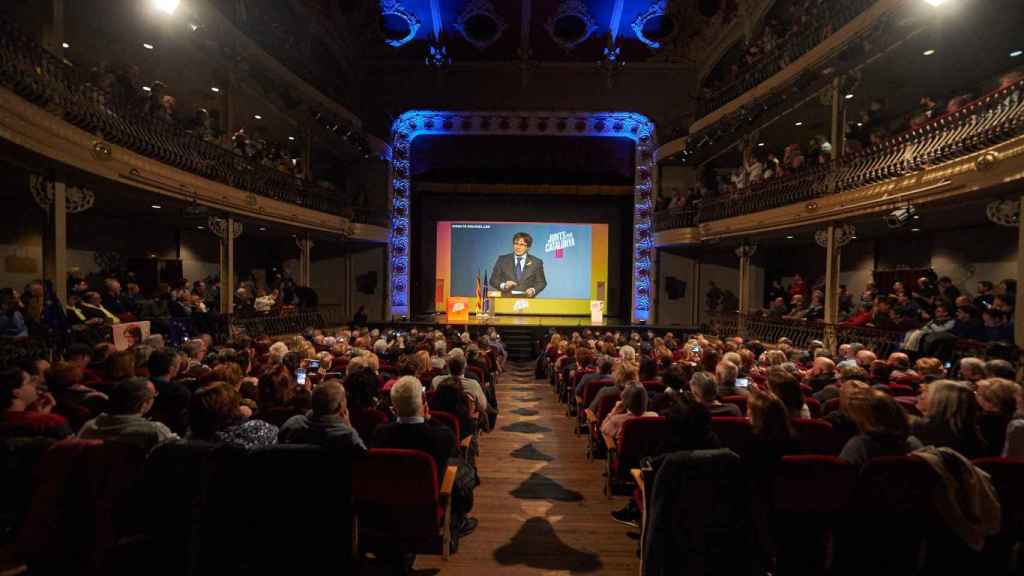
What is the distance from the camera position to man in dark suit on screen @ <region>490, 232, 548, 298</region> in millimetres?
18109

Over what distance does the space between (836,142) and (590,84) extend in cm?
919

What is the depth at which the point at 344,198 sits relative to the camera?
53.8 feet

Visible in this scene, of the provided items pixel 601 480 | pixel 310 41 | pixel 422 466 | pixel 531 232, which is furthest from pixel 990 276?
pixel 310 41

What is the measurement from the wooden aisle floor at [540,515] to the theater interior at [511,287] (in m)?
0.04

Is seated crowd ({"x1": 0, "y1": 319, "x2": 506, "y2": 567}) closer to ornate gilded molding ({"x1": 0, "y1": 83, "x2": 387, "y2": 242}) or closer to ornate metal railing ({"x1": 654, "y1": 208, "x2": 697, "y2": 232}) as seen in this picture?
ornate gilded molding ({"x1": 0, "y1": 83, "x2": 387, "y2": 242})

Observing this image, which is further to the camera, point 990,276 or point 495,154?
point 495,154

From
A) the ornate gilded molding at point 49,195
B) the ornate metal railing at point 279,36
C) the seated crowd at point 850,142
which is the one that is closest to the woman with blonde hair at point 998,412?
the seated crowd at point 850,142

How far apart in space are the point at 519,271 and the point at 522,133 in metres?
4.70

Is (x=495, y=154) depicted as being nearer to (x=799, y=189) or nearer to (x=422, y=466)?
(x=799, y=189)

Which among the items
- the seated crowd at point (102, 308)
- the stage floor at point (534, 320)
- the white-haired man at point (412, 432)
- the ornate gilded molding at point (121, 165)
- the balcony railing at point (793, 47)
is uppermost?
the balcony railing at point (793, 47)

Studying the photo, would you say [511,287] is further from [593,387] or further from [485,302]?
[593,387]

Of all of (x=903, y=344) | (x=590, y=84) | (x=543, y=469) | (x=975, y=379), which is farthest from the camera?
(x=590, y=84)

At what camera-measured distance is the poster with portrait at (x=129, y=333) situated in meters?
7.26

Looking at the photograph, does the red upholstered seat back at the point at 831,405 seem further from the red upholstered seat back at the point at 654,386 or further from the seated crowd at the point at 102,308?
the seated crowd at the point at 102,308
